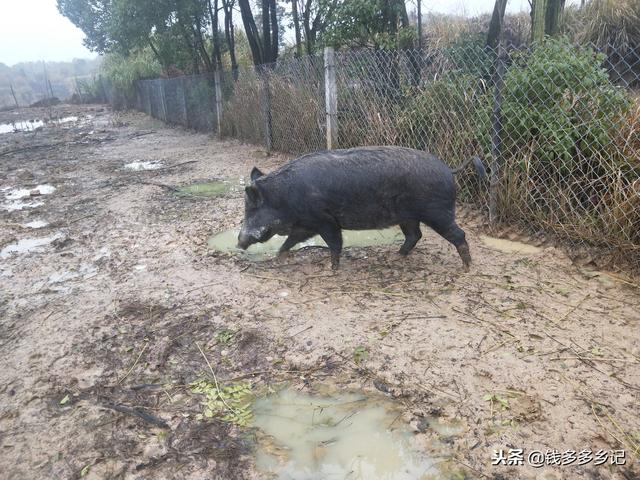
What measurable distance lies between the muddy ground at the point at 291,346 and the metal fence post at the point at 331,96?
2.44 metres

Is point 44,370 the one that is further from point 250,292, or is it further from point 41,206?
point 41,206

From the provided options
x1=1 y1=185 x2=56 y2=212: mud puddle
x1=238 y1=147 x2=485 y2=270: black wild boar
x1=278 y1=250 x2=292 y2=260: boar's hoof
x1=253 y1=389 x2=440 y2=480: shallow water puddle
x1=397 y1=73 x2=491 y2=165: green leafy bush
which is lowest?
x1=253 y1=389 x2=440 y2=480: shallow water puddle

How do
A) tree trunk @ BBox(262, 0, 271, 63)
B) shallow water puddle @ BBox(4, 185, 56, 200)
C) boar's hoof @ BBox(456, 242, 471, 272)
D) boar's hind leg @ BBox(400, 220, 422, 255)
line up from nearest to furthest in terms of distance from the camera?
boar's hoof @ BBox(456, 242, 471, 272) < boar's hind leg @ BBox(400, 220, 422, 255) < shallow water puddle @ BBox(4, 185, 56, 200) < tree trunk @ BBox(262, 0, 271, 63)

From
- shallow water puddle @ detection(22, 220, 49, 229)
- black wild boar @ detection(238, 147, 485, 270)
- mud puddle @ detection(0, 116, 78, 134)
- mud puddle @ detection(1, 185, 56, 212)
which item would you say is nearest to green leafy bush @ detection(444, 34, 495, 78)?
black wild boar @ detection(238, 147, 485, 270)

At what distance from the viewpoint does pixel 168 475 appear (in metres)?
2.07

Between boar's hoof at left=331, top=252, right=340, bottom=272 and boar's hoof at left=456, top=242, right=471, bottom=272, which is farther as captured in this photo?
boar's hoof at left=331, top=252, right=340, bottom=272

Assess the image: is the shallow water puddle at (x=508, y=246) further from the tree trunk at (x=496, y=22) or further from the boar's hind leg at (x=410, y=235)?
the tree trunk at (x=496, y=22)

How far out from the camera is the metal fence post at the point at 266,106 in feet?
28.2

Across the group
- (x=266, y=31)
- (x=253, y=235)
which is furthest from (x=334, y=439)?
(x=266, y=31)

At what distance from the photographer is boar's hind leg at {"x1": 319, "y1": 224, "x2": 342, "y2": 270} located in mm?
3994

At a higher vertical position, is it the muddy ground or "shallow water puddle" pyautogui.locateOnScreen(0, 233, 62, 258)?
"shallow water puddle" pyautogui.locateOnScreen(0, 233, 62, 258)

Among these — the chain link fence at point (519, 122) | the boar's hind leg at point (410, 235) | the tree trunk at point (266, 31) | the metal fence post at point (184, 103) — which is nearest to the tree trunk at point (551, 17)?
the chain link fence at point (519, 122)

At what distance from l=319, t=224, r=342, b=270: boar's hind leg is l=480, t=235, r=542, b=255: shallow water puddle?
4.70 feet

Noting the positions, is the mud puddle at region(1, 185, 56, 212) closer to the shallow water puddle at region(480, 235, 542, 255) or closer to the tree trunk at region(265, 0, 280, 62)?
the shallow water puddle at region(480, 235, 542, 255)
